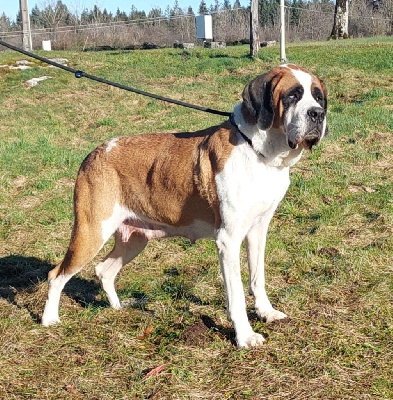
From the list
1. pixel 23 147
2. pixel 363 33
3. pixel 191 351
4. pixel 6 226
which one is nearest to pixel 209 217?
pixel 191 351

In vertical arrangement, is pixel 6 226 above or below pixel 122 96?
below

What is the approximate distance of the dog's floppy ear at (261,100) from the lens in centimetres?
363

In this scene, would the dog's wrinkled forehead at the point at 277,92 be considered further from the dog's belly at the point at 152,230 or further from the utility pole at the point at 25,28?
the utility pole at the point at 25,28

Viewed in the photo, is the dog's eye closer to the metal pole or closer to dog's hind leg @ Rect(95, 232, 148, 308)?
dog's hind leg @ Rect(95, 232, 148, 308)

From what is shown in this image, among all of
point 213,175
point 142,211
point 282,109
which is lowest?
point 142,211

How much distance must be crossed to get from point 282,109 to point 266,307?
146 cm

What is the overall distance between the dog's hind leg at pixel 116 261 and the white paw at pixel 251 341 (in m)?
1.27

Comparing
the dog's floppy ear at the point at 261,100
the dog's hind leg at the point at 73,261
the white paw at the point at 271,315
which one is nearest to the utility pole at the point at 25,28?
the dog's hind leg at the point at 73,261

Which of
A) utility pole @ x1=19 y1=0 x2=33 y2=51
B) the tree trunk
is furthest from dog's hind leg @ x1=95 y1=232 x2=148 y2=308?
the tree trunk

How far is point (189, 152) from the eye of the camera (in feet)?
13.5

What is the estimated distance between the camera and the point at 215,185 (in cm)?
381

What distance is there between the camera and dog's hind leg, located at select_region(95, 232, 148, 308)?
4.64m

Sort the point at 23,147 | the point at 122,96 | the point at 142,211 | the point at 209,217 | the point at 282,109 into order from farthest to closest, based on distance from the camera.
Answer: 1. the point at 122,96
2. the point at 23,147
3. the point at 142,211
4. the point at 209,217
5. the point at 282,109

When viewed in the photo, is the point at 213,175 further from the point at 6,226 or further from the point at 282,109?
the point at 6,226
